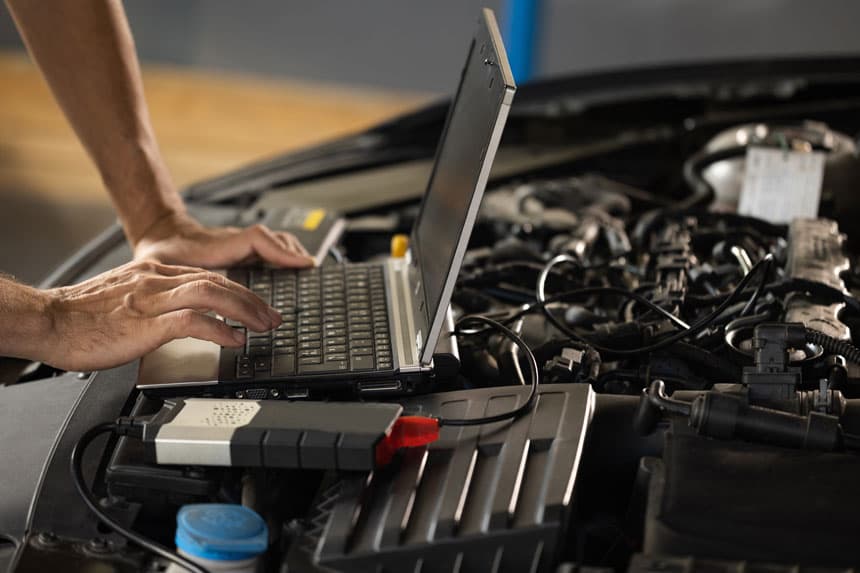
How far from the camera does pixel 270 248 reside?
4.12 ft

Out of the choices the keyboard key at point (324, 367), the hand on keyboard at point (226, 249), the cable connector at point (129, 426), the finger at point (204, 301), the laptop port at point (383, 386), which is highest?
the hand on keyboard at point (226, 249)

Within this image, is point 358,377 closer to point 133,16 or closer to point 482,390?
point 482,390

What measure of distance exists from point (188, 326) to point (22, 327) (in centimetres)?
15

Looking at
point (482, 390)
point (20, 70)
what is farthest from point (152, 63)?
point (482, 390)

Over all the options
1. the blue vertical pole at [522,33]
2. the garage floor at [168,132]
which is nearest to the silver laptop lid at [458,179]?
the garage floor at [168,132]

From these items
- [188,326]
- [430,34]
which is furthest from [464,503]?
[430,34]

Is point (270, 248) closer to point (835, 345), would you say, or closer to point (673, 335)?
point (673, 335)

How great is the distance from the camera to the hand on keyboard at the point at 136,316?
0.95 meters

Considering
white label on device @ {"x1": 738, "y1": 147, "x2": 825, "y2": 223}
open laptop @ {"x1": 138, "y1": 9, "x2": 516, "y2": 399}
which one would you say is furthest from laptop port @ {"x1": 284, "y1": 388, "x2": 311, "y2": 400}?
white label on device @ {"x1": 738, "y1": 147, "x2": 825, "y2": 223}

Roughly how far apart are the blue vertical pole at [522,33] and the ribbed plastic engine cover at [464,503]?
11.1ft

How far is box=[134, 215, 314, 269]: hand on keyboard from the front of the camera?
1.26 meters

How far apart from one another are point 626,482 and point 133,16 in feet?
13.6

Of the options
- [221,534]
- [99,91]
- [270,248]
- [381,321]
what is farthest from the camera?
[99,91]

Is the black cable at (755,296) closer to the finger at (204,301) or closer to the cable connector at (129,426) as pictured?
the finger at (204,301)
